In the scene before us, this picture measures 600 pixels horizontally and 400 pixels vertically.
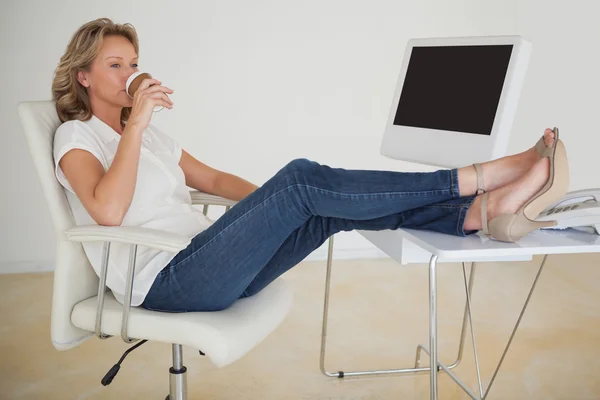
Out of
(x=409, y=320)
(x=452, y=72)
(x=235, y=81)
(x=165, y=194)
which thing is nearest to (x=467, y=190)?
(x=452, y=72)

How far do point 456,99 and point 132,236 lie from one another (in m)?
1.09

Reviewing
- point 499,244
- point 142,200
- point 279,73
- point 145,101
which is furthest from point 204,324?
point 279,73

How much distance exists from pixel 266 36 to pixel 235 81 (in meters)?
0.32

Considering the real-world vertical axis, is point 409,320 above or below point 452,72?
below

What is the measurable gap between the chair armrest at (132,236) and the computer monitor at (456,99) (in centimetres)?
92

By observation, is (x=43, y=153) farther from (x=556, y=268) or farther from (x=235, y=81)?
(x=556, y=268)

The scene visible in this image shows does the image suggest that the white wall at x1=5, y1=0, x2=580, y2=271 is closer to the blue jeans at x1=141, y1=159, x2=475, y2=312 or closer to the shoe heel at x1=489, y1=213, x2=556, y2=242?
the blue jeans at x1=141, y1=159, x2=475, y2=312

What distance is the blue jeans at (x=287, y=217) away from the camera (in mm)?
1741

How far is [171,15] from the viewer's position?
414 centimetres

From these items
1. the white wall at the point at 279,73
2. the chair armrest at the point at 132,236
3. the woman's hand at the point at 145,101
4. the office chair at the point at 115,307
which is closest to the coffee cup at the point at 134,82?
the woman's hand at the point at 145,101

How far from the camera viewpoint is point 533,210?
1.68m

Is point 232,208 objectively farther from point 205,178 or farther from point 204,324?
point 205,178

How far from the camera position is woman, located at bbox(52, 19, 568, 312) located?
1.74 metres

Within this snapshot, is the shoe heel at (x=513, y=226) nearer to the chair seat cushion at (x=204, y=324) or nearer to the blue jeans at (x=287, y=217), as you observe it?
the blue jeans at (x=287, y=217)
